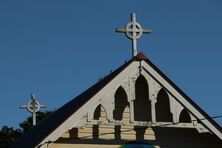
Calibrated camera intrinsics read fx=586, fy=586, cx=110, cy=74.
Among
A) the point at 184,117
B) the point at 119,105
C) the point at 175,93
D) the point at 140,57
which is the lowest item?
the point at 184,117

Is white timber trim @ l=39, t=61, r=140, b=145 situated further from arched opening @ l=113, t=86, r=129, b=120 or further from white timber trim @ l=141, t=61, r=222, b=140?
arched opening @ l=113, t=86, r=129, b=120

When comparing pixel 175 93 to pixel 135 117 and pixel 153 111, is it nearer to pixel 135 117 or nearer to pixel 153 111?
pixel 153 111

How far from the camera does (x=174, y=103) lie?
43.1 feet

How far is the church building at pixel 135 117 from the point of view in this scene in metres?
12.8

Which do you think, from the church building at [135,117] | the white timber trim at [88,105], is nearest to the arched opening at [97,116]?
the church building at [135,117]

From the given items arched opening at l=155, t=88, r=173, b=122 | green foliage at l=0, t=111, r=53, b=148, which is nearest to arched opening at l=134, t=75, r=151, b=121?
arched opening at l=155, t=88, r=173, b=122

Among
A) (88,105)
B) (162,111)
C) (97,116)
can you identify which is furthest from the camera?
(162,111)

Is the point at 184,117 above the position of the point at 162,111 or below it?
below

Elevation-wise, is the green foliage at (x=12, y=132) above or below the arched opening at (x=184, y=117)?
above

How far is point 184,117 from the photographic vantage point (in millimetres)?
13773

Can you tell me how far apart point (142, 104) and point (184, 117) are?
1.07 metres

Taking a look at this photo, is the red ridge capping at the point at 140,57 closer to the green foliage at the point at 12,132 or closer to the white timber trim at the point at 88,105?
the white timber trim at the point at 88,105

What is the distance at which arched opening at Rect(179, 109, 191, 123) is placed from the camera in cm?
1339

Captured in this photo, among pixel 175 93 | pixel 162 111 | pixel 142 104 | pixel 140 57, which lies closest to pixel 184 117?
pixel 162 111
